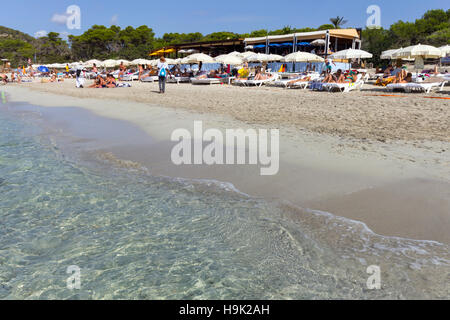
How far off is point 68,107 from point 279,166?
9.90 m

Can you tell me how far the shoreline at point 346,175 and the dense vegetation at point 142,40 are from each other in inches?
1372

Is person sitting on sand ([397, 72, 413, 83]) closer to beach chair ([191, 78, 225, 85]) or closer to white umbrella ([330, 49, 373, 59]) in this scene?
white umbrella ([330, 49, 373, 59])

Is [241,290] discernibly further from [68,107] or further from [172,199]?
[68,107]

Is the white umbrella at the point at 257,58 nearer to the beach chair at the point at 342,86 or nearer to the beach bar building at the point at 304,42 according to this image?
the beach chair at the point at 342,86

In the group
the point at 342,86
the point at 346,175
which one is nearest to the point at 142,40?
the point at 342,86

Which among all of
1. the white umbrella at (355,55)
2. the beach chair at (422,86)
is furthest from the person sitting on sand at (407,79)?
the white umbrella at (355,55)

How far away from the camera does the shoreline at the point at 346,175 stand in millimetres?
3215

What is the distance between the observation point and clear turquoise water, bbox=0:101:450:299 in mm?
2344

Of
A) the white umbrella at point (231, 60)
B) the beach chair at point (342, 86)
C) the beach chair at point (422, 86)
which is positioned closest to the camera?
the beach chair at point (422, 86)

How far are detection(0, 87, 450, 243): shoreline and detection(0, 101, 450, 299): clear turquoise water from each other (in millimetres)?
278

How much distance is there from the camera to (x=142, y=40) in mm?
64375

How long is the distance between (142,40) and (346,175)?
67.1m

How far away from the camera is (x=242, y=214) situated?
11.1 feet

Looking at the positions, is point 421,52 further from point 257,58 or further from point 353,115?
point 257,58
